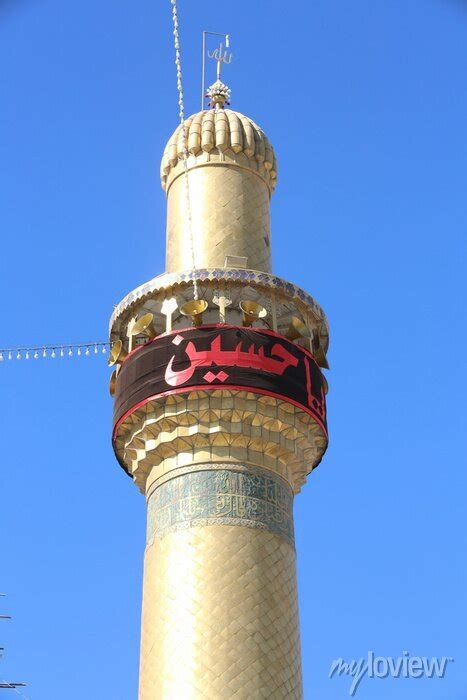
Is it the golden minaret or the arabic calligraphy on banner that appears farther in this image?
the arabic calligraphy on banner

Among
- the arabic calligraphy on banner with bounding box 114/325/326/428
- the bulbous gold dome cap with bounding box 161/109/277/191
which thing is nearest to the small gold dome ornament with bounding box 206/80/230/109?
the bulbous gold dome cap with bounding box 161/109/277/191

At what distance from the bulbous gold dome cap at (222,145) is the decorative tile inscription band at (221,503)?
184 inches

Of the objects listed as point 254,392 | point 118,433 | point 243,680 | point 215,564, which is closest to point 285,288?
point 254,392

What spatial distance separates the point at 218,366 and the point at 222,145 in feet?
12.4

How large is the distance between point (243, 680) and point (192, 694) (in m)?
0.53

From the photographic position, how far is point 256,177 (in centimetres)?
1730

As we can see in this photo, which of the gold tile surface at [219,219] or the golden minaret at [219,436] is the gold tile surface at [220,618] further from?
the gold tile surface at [219,219]

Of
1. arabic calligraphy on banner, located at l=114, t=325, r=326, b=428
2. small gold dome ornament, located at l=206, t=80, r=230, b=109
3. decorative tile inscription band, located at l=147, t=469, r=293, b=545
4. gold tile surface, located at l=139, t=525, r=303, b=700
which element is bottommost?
gold tile surface, located at l=139, t=525, r=303, b=700

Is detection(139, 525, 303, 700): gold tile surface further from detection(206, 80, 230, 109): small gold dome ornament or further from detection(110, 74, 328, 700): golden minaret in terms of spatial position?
detection(206, 80, 230, 109): small gold dome ornament

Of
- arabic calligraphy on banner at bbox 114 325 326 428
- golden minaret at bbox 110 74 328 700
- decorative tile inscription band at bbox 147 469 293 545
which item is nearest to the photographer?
golden minaret at bbox 110 74 328 700

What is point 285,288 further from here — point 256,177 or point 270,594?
point 270,594

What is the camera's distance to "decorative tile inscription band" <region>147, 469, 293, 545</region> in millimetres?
14156

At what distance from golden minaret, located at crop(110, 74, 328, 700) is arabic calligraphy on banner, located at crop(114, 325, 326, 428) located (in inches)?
0.6

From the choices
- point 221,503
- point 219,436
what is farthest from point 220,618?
point 219,436
